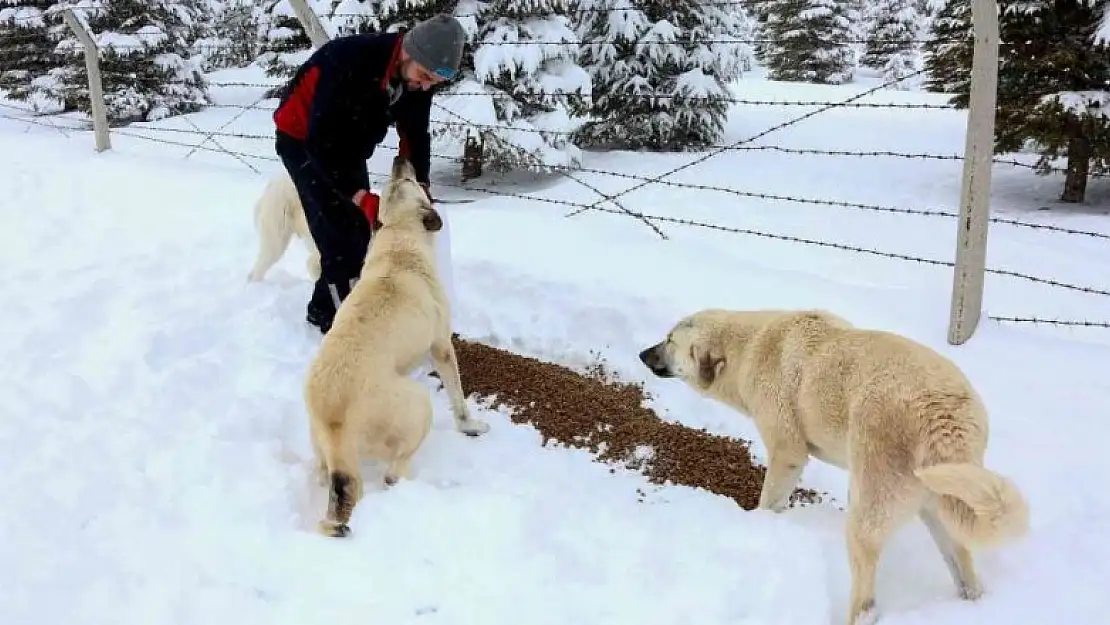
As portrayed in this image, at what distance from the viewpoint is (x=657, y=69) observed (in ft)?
38.9

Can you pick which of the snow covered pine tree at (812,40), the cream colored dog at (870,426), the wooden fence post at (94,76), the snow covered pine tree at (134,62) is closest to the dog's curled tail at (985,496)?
the cream colored dog at (870,426)

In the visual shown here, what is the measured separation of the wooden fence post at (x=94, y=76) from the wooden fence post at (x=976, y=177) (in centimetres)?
910

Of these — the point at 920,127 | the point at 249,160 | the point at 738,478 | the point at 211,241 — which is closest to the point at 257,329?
the point at 211,241

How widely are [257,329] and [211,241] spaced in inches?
72.7

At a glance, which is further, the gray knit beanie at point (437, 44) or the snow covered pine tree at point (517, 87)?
the snow covered pine tree at point (517, 87)

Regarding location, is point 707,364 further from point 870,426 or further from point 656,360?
point 870,426

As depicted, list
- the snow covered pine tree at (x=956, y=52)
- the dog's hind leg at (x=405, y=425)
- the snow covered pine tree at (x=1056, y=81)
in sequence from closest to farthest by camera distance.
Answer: the dog's hind leg at (x=405, y=425) → the snow covered pine tree at (x=1056, y=81) → the snow covered pine tree at (x=956, y=52)

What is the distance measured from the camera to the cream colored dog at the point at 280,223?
16.8 feet

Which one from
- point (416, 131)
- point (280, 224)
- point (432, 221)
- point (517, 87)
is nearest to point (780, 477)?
point (432, 221)

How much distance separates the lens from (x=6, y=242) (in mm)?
6207

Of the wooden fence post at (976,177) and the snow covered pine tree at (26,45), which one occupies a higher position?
the snow covered pine tree at (26,45)

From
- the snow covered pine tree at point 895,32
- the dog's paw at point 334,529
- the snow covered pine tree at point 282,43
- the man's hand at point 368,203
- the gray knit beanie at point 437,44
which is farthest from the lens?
the snow covered pine tree at point 895,32

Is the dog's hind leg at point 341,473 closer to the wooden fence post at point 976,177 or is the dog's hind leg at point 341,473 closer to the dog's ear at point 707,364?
the dog's ear at point 707,364

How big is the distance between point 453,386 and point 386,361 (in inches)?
27.7
